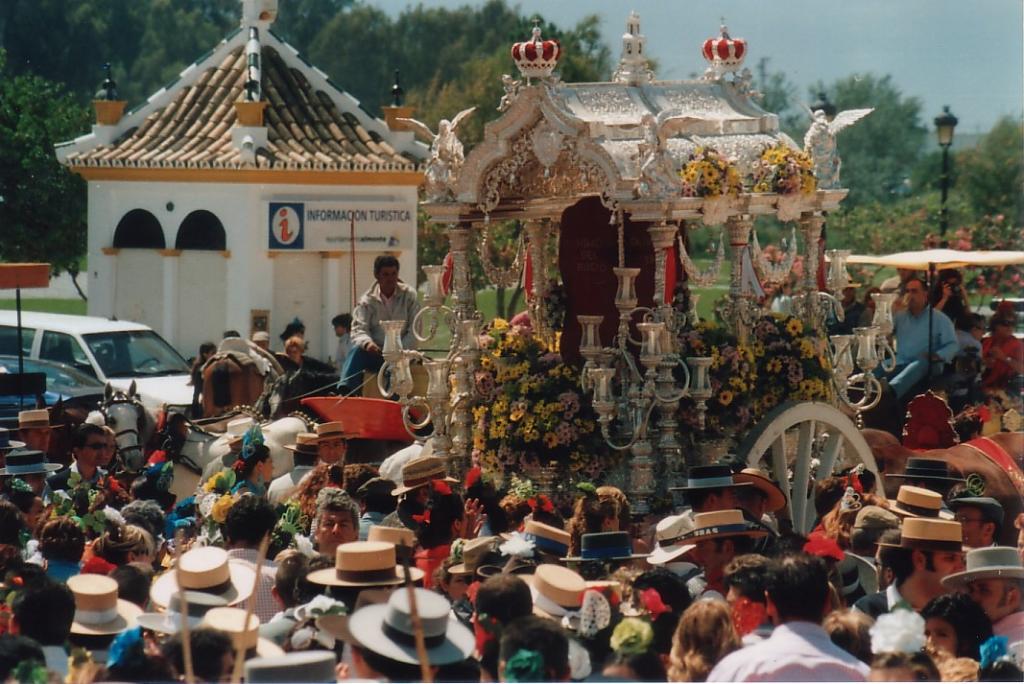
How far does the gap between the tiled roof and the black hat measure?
42.6 ft

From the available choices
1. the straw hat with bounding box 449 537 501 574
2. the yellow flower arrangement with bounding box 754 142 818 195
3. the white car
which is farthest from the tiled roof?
the straw hat with bounding box 449 537 501 574

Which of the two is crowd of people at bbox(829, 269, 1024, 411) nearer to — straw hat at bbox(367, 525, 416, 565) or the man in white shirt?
straw hat at bbox(367, 525, 416, 565)

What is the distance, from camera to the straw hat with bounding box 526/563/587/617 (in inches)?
286

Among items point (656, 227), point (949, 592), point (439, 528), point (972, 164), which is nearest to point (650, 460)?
point (656, 227)

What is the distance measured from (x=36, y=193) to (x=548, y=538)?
22.2 meters

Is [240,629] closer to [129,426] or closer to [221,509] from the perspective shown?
[221,509]

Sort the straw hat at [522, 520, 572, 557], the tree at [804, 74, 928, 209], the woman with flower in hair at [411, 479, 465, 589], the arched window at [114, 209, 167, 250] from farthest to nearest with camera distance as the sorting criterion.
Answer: the tree at [804, 74, 928, 209] < the arched window at [114, 209, 167, 250] < the woman with flower in hair at [411, 479, 465, 589] < the straw hat at [522, 520, 572, 557]

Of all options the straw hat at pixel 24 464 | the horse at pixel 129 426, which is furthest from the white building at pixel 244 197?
the straw hat at pixel 24 464

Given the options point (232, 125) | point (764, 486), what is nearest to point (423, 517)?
point (764, 486)

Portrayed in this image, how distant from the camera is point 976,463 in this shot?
12016 mm

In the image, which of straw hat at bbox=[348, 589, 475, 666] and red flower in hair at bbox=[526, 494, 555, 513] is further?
red flower in hair at bbox=[526, 494, 555, 513]

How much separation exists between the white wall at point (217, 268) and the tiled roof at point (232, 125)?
338 mm

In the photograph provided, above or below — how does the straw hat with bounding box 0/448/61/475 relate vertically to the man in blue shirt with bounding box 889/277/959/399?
below

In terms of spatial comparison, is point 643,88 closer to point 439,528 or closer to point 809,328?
point 809,328
